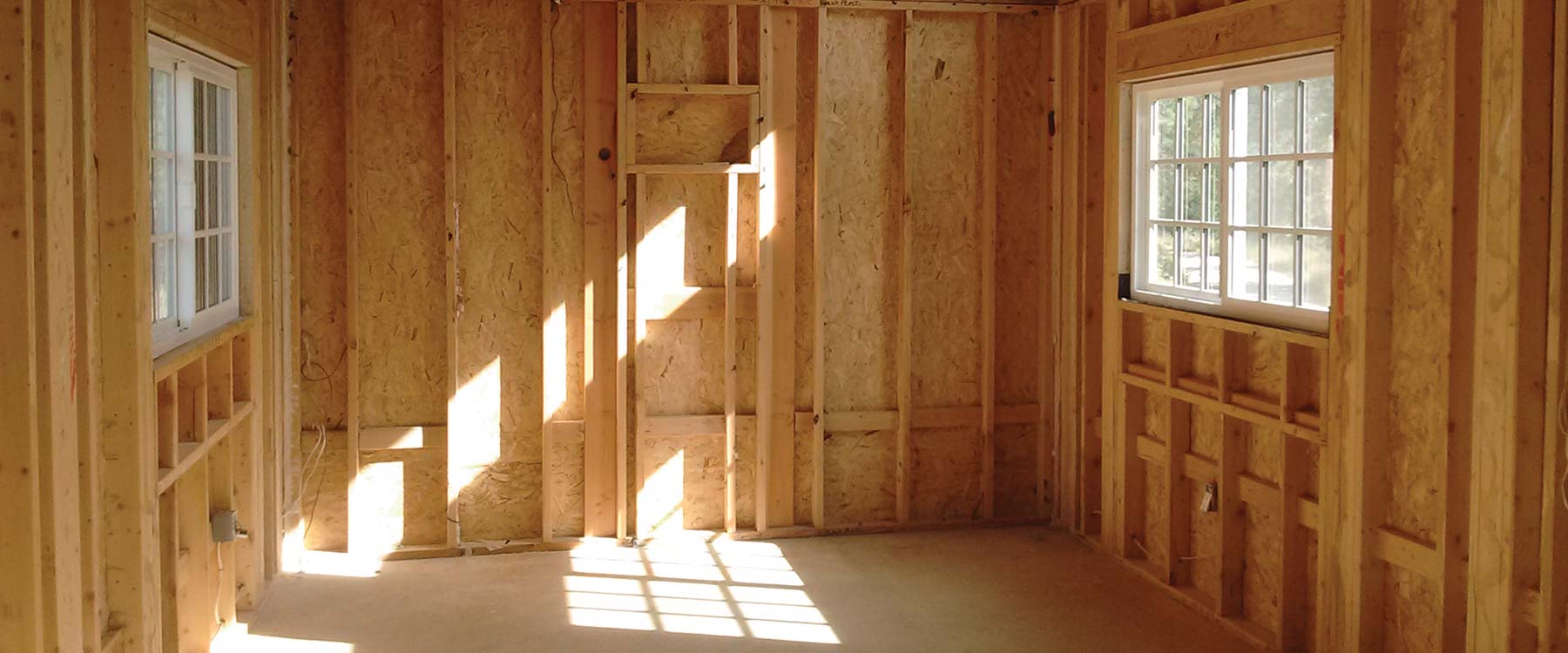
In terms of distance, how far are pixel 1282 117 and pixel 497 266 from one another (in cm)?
376

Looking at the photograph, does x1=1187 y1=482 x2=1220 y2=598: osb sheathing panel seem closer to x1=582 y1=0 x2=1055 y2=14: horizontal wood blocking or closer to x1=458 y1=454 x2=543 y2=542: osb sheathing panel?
x1=582 y1=0 x2=1055 y2=14: horizontal wood blocking

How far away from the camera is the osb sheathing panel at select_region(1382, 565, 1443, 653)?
4885mm

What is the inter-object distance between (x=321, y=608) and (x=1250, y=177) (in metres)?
4.35

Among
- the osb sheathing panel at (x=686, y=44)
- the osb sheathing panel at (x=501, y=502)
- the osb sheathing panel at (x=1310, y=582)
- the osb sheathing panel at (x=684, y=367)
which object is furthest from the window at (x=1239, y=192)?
the osb sheathing panel at (x=501, y=502)

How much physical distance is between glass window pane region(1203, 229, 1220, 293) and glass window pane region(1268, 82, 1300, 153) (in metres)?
0.58

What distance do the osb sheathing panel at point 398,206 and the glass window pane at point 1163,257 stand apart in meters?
3.43

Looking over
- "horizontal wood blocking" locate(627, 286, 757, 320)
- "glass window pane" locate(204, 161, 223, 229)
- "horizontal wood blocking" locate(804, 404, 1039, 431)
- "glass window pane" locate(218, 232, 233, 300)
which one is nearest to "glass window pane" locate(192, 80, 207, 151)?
"glass window pane" locate(204, 161, 223, 229)

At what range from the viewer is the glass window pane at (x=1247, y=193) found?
5.76 m

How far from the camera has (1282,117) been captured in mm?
5633

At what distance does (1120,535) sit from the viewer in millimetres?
7016

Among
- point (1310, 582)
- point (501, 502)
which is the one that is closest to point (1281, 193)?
point (1310, 582)

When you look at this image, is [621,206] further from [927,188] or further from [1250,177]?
[1250,177]

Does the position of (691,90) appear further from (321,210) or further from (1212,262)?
(1212,262)

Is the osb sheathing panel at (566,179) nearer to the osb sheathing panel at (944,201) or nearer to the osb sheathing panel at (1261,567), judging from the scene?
the osb sheathing panel at (944,201)
